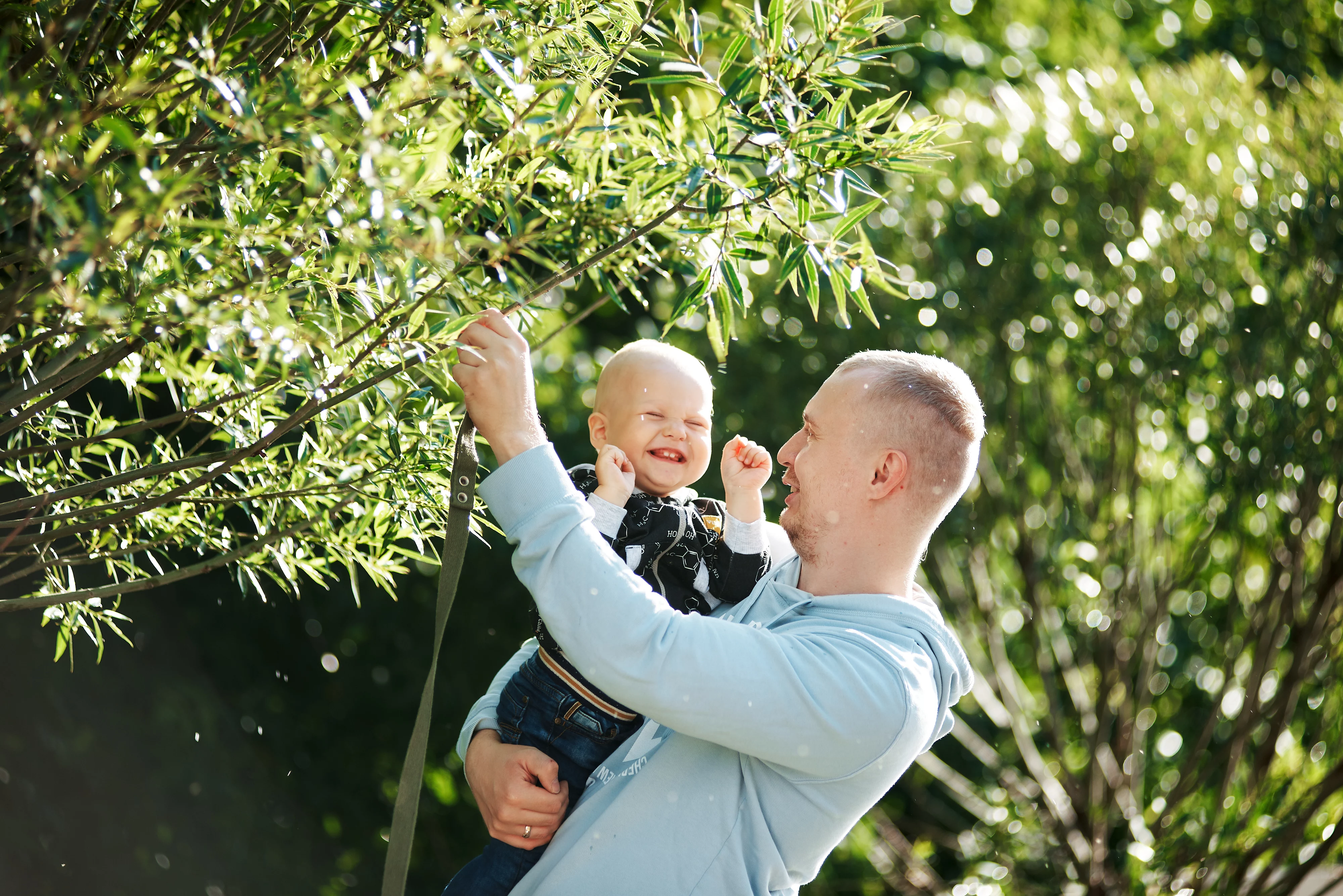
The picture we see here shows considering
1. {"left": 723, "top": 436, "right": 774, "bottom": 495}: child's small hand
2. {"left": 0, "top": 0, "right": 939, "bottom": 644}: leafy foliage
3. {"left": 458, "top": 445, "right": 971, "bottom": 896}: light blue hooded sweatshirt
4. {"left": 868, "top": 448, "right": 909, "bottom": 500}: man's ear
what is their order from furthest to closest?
{"left": 723, "top": 436, "right": 774, "bottom": 495}: child's small hand, {"left": 868, "top": 448, "right": 909, "bottom": 500}: man's ear, {"left": 458, "top": 445, "right": 971, "bottom": 896}: light blue hooded sweatshirt, {"left": 0, "top": 0, "right": 939, "bottom": 644}: leafy foliage

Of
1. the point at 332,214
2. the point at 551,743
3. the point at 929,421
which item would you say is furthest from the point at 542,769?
the point at 332,214

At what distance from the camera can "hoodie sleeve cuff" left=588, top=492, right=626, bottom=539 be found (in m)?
2.00

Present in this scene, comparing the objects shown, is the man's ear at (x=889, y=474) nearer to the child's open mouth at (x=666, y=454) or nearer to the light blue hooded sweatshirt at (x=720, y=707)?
the light blue hooded sweatshirt at (x=720, y=707)

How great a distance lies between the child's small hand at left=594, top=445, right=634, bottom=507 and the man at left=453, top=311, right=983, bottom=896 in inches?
11.6

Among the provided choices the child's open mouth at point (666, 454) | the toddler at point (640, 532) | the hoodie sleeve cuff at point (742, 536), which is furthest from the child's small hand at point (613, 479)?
the hoodie sleeve cuff at point (742, 536)

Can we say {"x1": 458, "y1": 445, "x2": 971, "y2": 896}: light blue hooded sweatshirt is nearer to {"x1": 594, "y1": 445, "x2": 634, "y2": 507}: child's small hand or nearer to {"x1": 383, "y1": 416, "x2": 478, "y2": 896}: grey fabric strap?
{"x1": 383, "y1": 416, "x2": 478, "y2": 896}: grey fabric strap

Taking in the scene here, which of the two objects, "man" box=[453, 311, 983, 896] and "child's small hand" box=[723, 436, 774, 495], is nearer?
"man" box=[453, 311, 983, 896]

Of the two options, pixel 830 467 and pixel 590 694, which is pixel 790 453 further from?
pixel 590 694

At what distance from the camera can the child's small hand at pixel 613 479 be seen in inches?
79.1

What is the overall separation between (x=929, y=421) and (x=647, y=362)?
56cm

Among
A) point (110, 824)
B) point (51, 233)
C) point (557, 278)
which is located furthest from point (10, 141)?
point (110, 824)

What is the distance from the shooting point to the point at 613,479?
2.01 metres

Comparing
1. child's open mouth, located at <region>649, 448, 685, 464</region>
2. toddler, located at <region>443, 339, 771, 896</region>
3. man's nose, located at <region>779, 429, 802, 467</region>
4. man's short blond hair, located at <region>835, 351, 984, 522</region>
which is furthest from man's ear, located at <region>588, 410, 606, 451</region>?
man's short blond hair, located at <region>835, 351, 984, 522</region>

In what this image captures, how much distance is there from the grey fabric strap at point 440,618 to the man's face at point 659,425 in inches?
19.3
